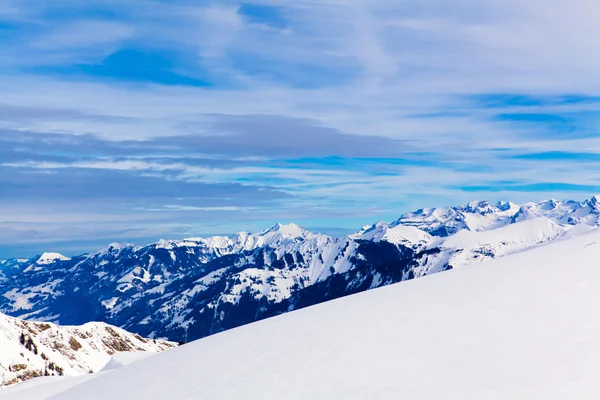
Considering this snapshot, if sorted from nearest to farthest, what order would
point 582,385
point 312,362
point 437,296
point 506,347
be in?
point 582,385 → point 506,347 → point 312,362 → point 437,296

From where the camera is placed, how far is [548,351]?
50.7ft

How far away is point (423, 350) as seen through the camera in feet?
58.4

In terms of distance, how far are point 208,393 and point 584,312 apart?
12.5 meters

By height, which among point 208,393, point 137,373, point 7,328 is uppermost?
point 208,393

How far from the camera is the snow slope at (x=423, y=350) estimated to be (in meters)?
14.7

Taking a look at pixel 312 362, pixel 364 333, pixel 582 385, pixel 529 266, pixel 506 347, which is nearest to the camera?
pixel 582 385

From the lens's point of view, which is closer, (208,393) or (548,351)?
(548,351)

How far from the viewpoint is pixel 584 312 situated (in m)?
17.6

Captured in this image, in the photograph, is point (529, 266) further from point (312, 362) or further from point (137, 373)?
point (137, 373)

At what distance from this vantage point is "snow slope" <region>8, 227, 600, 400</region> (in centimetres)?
1468

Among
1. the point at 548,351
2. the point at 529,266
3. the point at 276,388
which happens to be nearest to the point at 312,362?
the point at 276,388

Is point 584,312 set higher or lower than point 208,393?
higher

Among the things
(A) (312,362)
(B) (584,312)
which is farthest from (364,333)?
(B) (584,312)

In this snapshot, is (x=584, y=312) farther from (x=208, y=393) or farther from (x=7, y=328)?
(x=7, y=328)
